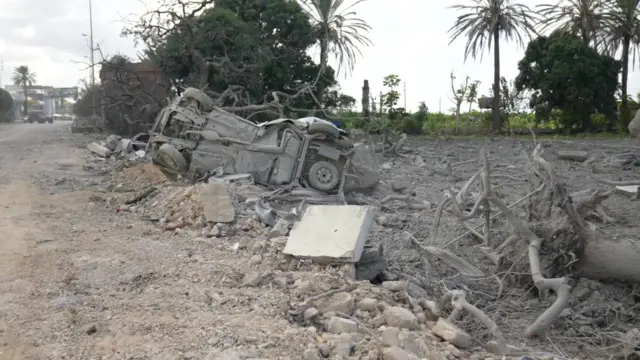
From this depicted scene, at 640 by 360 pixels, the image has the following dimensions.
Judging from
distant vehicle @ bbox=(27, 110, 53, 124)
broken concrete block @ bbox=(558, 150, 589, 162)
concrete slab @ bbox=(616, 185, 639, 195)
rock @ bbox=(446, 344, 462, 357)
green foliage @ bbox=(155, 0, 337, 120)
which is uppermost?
green foliage @ bbox=(155, 0, 337, 120)

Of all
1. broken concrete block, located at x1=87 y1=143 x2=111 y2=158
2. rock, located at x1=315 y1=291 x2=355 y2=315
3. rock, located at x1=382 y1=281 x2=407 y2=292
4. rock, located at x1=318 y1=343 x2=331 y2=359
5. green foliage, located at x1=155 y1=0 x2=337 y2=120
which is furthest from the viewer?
green foliage, located at x1=155 y1=0 x2=337 y2=120

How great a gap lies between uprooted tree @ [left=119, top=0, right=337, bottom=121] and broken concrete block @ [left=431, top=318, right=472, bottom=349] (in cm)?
1089

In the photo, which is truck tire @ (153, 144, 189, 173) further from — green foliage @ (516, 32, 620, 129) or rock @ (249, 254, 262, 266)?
green foliage @ (516, 32, 620, 129)

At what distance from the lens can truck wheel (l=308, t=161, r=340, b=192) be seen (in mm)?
11016

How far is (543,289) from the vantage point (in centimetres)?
559

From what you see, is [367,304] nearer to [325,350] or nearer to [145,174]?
[325,350]

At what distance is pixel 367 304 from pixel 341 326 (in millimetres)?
484

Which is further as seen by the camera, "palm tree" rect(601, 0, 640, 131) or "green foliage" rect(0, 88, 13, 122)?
"green foliage" rect(0, 88, 13, 122)

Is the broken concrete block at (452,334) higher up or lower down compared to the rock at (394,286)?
lower down

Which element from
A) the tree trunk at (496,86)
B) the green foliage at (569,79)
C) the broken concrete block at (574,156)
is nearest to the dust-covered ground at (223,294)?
the broken concrete block at (574,156)

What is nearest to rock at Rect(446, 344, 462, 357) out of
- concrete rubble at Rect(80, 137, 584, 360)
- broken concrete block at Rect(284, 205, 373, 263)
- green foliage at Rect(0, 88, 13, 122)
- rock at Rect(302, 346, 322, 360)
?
concrete rubble at Rect(80, 137, 584, 360)

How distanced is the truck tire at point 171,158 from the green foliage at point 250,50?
24.5 ft

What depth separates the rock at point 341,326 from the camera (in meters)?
4.38

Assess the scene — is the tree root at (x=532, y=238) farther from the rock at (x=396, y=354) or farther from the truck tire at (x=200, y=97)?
the truck tire at (x=200, y=97)
